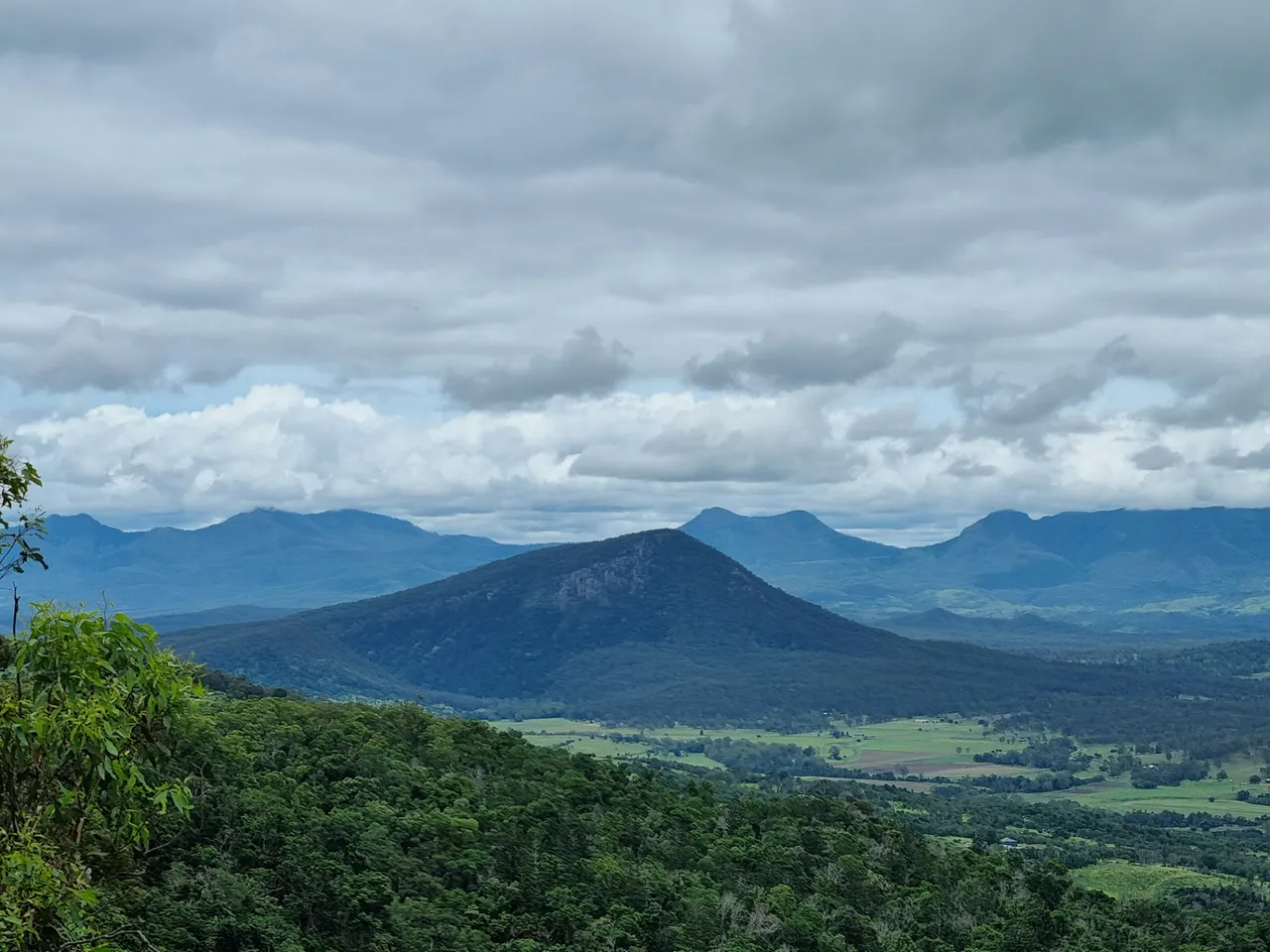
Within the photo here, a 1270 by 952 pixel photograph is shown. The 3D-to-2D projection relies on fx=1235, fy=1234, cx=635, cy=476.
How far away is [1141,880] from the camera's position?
132 m

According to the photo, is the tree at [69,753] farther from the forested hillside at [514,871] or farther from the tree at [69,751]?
the forested hillside at [514,871]

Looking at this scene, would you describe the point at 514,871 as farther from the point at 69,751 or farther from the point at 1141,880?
the point at 1141,880

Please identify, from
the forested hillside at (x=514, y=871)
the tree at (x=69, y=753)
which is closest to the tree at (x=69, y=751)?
the tree at (x=69, y=753)

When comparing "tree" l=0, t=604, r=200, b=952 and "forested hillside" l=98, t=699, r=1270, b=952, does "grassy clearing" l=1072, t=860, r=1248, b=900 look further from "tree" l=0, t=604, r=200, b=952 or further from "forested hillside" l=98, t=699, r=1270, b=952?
"tree" l=0, t=604, r=200, b=952

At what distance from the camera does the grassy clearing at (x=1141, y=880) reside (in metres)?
124

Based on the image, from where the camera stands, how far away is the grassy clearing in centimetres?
12394

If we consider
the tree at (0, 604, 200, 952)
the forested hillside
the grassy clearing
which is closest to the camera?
the tree at (0, 604, 200, 952)

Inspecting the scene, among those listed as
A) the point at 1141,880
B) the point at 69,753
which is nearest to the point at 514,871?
the point at 69,753

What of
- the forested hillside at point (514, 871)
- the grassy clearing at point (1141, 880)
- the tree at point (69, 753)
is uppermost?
the tree at point (69, 753)

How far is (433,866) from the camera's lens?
67125 mm

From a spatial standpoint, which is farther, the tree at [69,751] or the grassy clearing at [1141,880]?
the grassy clearing at [1141,880]

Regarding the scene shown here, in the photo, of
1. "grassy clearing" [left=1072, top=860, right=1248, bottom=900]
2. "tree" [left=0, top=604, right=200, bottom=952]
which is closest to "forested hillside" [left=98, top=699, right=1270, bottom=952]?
"grassy clearing" [left=1072, top=860, right=1248, bottom=900]

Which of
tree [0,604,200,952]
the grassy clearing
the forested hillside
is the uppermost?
tree [0,604,200,952]

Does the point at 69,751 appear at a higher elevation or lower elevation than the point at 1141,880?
higher
